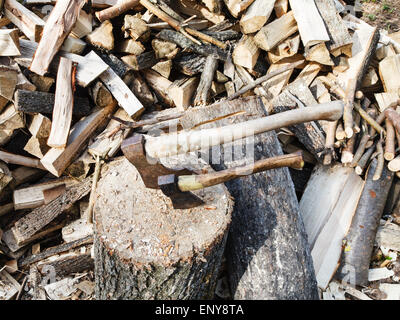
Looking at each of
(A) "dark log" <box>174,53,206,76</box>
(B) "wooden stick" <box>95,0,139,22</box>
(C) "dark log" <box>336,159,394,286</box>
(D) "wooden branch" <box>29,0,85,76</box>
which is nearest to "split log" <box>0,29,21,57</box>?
(D) "wooden branch" <box>29,0,85,76</box>

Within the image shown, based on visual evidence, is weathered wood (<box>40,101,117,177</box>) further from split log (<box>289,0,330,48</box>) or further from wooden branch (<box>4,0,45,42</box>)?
split log (<box>289,0,330,48</box>)

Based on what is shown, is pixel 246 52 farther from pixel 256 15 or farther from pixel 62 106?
pixel 62 106

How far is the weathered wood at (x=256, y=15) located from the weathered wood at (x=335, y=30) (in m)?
0.52

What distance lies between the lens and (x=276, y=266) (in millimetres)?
2207

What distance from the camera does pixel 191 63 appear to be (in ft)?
10.6

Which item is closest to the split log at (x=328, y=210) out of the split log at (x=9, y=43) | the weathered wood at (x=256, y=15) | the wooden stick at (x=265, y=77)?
the wooden stick at (x=265, y=77)

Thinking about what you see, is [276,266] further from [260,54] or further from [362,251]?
[260,54]

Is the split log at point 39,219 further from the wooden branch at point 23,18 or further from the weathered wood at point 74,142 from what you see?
the wooden branch at point 23,18

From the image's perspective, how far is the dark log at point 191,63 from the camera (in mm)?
3236

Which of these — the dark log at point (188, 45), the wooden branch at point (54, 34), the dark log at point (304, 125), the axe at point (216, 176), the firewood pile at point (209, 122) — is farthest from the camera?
the dark log at point (188, 45)

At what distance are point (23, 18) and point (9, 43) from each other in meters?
0.39

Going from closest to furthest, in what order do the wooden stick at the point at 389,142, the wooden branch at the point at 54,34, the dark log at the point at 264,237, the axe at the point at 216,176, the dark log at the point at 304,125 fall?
the axe at the point at 216,176 < the dark log at the point at 264,237 < the wooden branch at the point at 54,34 < the wooden stick at the point at 389,142 < the dark log at the point at 304,125

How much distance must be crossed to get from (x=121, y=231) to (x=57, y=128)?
1223 millimetres

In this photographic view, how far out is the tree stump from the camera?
194 cm
